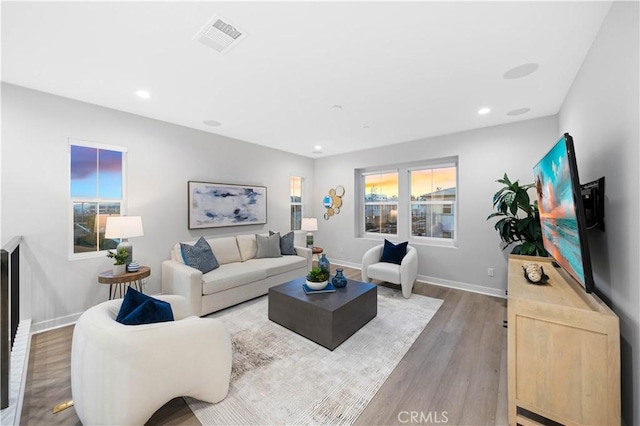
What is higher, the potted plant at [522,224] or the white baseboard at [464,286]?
the potted plant at [522,224]

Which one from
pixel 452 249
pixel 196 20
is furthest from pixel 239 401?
pixel 452 249

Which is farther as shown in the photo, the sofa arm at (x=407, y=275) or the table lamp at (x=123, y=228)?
the sofa arm at (x=407, y=275)

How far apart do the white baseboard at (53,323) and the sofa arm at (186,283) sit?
1.00 meters

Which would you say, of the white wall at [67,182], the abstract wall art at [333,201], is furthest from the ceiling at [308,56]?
the abstract wall art at [333,201]

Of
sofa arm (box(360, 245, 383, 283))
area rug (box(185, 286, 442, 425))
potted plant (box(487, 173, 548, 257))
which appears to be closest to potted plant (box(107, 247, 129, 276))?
area rug (box(185, 286, 442, 425))

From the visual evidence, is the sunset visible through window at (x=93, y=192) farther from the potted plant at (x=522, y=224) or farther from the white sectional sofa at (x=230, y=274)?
the potted plant at (x=522, y=224)

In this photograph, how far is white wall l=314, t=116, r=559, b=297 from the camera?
142 inches

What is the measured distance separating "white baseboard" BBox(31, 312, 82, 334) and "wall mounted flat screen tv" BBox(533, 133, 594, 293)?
4.75 metres

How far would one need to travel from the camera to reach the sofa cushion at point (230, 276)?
10.2 ft

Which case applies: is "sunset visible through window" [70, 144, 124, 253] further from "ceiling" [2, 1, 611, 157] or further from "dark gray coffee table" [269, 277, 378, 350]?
"dark gray coffee table" [269, 277, 378, 350]

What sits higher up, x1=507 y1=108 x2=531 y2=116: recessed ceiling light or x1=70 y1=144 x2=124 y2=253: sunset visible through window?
x1=507 y1=108 x2=531 y2=116: recessed ceiling light

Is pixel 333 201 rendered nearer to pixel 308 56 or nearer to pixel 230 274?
pixel 230 274

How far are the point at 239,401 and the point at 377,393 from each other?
1010 mm

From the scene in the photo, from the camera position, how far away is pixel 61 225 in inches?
113
